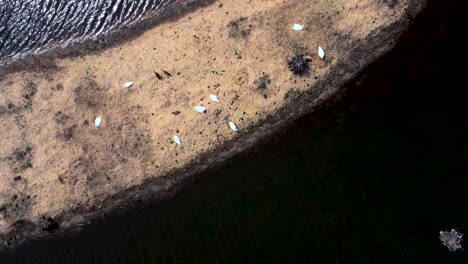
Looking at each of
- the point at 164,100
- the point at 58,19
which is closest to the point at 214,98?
the point at 164,100

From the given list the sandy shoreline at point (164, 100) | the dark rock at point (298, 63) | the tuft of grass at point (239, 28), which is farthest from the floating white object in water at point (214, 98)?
the dark rock at point (298, 63)

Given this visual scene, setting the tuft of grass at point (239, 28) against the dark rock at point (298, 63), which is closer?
the dark rock at point (298, 63)

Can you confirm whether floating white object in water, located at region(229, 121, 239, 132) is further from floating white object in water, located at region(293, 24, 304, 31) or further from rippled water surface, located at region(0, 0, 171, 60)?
rippled water surface, located at region(0, 0, 171, 60)

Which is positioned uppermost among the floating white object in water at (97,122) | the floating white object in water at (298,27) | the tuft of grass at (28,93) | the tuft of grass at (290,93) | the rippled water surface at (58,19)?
the rippled water surface at (58,19)

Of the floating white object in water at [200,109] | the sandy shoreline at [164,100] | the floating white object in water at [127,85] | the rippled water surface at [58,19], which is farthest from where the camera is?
the rippled water surface at [58,19]

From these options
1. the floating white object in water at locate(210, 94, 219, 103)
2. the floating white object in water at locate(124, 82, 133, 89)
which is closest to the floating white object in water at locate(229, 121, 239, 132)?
the floating white object in water at locate(210, 94, 219, 103)

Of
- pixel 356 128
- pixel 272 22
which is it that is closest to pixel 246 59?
pixel 272 22

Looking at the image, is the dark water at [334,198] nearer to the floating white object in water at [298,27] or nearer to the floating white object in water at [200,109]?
the floating white object in water at [200,109]
